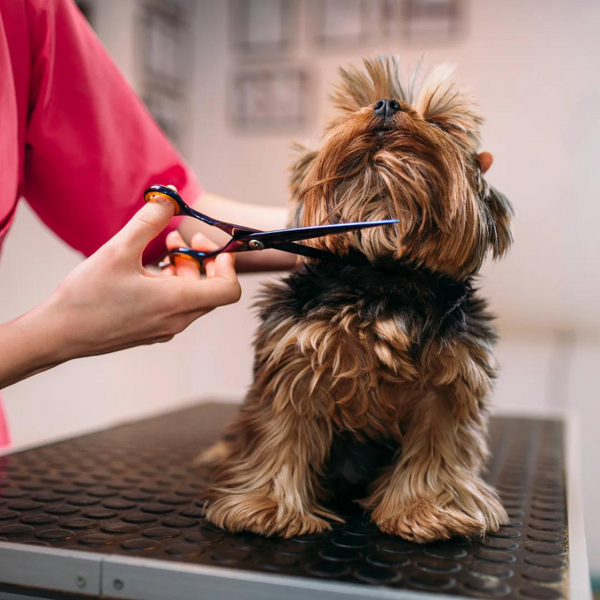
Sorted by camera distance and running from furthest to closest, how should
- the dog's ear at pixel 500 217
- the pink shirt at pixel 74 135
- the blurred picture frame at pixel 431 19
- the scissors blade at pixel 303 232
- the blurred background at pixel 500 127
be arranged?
the blurred picture frame at pixel 431 19
the blurred background at pixel 500 127
the pink shirt at pixel 74 135
the dog's ear at pixel 500 217
the scissors blade at pixel 303 232

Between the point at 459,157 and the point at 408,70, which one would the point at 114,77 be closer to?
the point at 408,70

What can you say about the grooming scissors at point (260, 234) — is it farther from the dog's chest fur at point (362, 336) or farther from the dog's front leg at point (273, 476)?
the dog's front leg at point (273, 476)

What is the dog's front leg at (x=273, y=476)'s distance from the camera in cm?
80

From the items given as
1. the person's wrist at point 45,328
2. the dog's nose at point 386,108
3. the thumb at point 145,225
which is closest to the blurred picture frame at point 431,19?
the dog's nose at point 386,108

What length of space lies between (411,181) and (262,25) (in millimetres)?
2476

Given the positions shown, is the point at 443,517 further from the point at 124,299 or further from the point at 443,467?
the point at 124,299

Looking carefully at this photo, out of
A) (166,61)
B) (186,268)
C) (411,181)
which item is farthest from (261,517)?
(166,61)

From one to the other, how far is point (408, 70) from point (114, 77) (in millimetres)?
484

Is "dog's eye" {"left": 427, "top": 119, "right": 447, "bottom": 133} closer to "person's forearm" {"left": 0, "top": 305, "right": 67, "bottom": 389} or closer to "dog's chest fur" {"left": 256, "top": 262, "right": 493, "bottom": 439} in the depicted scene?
"dog's chest fur" {"left": 256, "top": 262, "right": 493, "bottom": 439}

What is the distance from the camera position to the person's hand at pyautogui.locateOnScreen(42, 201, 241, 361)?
2.26ft

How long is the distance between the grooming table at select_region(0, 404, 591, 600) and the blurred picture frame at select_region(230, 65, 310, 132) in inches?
87.5

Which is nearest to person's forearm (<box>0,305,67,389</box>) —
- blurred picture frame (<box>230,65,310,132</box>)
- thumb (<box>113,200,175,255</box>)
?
thumb (<box>113,200,175,255</box>)

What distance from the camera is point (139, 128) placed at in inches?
42.8

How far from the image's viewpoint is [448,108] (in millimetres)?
834
